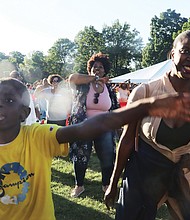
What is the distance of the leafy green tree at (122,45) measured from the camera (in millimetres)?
72188

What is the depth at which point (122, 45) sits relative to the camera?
75625 mm

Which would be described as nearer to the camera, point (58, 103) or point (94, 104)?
point (94, 104)

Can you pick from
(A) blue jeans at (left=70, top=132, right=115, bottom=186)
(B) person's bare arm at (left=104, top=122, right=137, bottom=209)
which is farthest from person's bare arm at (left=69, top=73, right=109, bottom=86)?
(B) person's bare arm at (left=104, top=122, right=137, bottom=209)

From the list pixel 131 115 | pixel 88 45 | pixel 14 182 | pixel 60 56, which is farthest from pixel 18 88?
pixel 60 56

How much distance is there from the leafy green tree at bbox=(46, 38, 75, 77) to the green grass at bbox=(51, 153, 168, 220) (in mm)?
74635

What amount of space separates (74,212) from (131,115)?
2889mm

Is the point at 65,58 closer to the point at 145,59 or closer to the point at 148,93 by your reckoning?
the point at 145,59

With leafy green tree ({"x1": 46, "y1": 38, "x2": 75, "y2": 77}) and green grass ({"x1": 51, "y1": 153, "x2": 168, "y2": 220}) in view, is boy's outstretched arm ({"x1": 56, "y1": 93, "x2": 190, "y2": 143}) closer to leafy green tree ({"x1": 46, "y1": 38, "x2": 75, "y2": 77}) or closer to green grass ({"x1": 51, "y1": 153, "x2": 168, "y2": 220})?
green grass ({"x1": 51, "y1": 153, "x2": 168, "y2": 220})

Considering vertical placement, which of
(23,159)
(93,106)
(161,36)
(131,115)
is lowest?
(23,159)

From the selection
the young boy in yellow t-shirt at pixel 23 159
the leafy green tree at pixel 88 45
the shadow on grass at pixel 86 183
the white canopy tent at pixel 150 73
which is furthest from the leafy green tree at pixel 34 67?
the young boy in yellow t-shirt at pixel 23 159

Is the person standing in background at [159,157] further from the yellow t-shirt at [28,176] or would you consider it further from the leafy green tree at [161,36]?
the leafy green tree at [161,36]

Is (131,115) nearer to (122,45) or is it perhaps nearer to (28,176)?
(28,176)

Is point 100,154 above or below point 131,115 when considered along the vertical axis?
below

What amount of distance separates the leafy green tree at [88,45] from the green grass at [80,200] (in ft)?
213
